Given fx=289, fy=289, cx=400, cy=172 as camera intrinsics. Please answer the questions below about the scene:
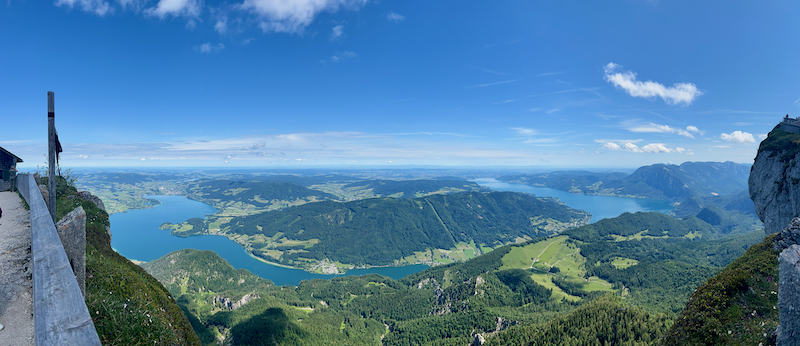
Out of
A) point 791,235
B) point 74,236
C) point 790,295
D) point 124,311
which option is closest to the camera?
point 74,236

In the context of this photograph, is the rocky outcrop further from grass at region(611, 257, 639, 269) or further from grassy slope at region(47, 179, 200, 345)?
grass at region(611, 257, 639, 269)

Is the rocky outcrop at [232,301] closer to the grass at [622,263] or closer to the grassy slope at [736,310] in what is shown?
the grassy slope at [736,310]

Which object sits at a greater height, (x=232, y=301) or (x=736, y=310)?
(x=736, y=310)

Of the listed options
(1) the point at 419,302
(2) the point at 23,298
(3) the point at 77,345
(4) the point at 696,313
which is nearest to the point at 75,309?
(3) the point at 77,345

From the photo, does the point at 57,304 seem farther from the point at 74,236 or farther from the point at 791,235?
the point at 791,235

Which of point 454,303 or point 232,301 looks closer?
point 232,301

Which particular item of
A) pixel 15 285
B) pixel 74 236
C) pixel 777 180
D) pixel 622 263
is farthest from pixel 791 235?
pixel 622 263

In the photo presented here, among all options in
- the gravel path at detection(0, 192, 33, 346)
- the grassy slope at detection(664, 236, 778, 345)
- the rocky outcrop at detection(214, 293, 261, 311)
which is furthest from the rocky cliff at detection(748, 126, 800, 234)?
the rocky outcrop at detection(214, 293, 261, 311)
